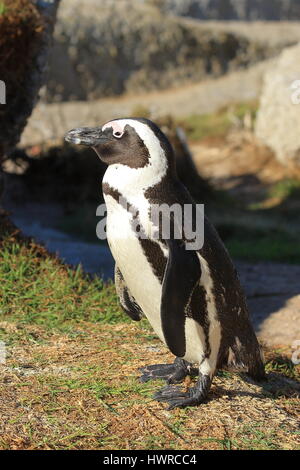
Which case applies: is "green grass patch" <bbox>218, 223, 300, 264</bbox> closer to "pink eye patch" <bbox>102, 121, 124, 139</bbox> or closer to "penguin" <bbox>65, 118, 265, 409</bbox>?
"penguin" <bbox>65, 118, 265, 409</bbox>

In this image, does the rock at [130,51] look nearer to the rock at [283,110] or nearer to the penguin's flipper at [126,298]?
the rock at [283,110]

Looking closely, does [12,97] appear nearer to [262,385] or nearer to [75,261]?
[75,261]

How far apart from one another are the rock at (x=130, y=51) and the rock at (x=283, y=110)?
19.2 ft

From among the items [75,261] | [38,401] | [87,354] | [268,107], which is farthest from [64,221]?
[38,401]

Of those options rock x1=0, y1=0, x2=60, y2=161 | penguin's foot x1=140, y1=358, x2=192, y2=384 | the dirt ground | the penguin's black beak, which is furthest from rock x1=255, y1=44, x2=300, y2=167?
the penguin's black beak

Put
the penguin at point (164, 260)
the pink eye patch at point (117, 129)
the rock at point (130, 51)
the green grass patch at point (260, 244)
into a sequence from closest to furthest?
the penguin at point (164, 260) < the pink eye patch at point (117, 129) < the green grass patch at point (260, 244) < the rock at point (130, 51)

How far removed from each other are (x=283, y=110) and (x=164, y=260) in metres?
10.6

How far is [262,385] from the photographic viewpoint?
4168 mm

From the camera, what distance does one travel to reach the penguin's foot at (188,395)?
11.4ft

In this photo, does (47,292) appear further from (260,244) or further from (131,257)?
(260,244)

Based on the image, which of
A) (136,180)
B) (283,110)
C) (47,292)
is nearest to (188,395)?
(136,180)

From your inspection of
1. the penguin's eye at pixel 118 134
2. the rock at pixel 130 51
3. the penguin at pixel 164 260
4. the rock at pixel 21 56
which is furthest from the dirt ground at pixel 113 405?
the rock at pixel 130 51
